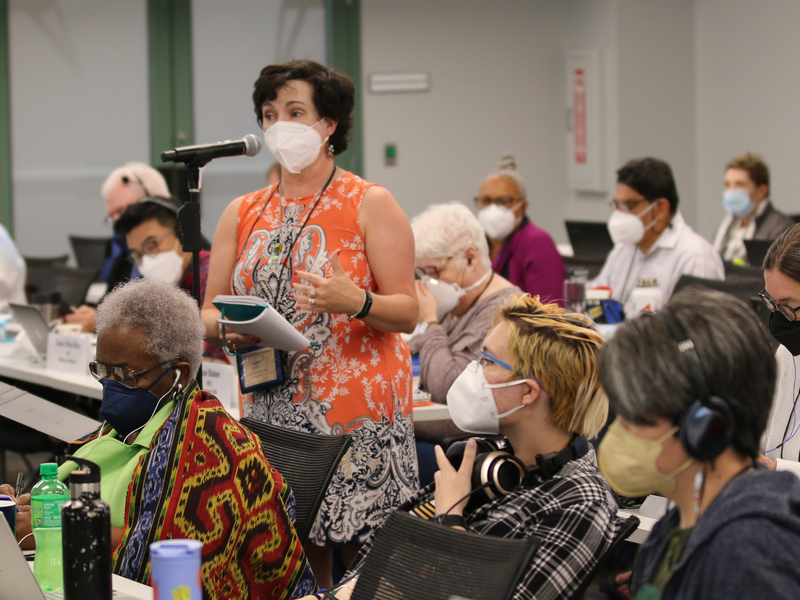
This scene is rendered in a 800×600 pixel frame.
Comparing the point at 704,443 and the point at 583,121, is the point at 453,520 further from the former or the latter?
the point at 583,121

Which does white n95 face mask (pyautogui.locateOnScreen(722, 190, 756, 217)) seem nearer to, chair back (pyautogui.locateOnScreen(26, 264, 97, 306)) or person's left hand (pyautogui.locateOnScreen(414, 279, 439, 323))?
person's left hand (pyautogui.locateOnScreen(414, 279, 439, 323))

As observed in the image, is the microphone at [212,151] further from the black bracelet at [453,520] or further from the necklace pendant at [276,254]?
the black bracelet at [453,520]

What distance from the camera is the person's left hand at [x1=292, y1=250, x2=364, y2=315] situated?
220 centimetres

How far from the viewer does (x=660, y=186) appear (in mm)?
4426

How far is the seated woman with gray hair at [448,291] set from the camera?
3.04 meters

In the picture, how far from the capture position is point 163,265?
3834 mm

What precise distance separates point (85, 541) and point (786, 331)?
160 centimetres

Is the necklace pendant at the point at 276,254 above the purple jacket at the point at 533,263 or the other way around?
above

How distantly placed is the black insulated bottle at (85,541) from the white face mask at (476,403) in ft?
2.56

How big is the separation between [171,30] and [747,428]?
8232 millimetres

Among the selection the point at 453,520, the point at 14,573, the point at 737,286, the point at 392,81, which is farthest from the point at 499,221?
the point at 392,81

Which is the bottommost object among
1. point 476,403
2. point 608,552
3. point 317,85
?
point 608,552

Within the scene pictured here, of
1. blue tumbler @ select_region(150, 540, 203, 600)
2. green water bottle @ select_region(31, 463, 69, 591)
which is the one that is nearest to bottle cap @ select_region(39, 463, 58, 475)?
green water bottle @ select_region(31, 463, 69, 591)

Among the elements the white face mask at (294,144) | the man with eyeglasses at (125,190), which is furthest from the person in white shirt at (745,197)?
the white face mask at (294,144)
